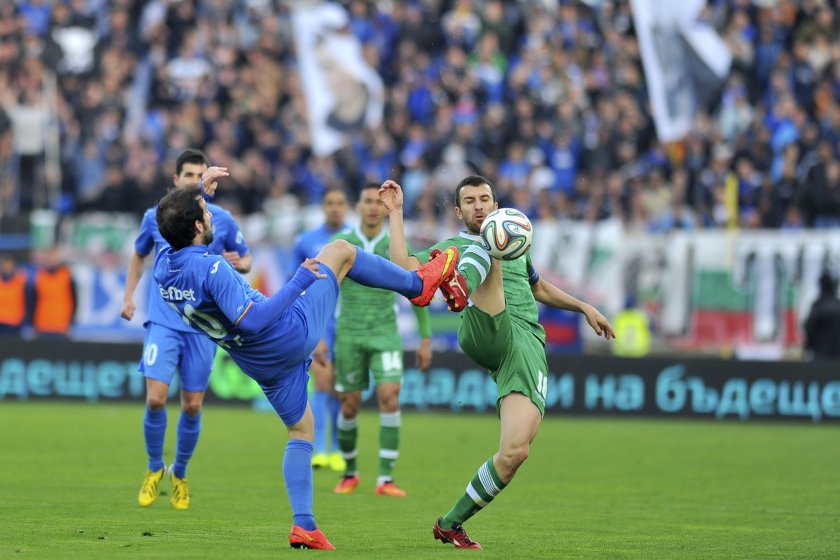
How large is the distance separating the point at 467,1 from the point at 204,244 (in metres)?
20.3

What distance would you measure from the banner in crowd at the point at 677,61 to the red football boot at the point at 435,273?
16459 millimetres

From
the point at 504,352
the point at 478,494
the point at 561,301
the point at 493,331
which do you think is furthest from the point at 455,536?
the point at 561,301

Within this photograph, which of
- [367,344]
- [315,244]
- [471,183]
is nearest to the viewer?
[471,183]

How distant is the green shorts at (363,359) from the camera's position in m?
14.2

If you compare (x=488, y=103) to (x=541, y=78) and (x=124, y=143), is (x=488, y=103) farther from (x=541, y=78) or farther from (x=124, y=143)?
(x=124, y=143)

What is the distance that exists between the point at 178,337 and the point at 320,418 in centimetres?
464

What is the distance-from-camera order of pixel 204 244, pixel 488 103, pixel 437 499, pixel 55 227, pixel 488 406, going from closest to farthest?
pixel 204 244 < pixel 437 499 < pixel 488 406 < pixel 55 227 < pixel 488 103

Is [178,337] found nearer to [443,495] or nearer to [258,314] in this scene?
[443,495]

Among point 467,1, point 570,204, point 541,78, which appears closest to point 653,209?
point 570,204

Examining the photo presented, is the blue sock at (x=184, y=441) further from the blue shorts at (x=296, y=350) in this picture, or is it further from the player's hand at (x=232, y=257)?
the blue shorts at (x=296, y=350)

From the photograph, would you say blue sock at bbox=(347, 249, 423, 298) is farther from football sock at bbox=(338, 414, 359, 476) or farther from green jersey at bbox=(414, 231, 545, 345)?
football sock at bbox=(338, 414, 359, 476)

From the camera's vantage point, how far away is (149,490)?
11922mm

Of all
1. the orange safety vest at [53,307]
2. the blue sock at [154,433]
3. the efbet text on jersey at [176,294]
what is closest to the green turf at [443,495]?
the blue sock at [154,433]

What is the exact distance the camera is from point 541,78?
27.7 meters
